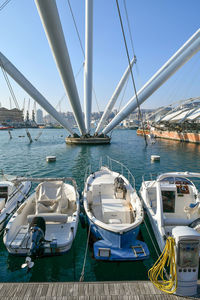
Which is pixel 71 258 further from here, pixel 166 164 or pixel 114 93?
pixel 114 93

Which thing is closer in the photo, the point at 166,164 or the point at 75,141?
the point at 166,164

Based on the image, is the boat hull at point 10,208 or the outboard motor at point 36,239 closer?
the outboard motor at point 36,239

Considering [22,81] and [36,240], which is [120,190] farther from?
[22,81]

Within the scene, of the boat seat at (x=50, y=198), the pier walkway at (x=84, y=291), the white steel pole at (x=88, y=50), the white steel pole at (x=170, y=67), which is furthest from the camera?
the white steel pole at (x=88, y=50)

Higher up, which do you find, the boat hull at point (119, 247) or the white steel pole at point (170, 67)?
the white steel pole at point (170, 67)

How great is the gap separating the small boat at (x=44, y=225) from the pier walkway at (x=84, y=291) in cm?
119

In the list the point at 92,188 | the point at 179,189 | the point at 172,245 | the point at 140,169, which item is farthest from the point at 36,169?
the point at 172,245

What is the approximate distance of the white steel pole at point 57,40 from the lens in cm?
1468

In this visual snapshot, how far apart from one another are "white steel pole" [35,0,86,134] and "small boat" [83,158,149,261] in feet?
45.6

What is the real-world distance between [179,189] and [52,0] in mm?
16359

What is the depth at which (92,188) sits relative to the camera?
11.6 m

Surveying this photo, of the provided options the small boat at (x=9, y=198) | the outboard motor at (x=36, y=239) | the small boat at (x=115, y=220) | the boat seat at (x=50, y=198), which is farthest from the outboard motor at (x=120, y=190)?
the small boat at (x=9, y=198)

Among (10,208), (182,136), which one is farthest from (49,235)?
(182,136)

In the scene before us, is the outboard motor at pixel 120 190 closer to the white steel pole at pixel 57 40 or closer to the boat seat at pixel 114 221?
the boat seat at pixel 114 221
